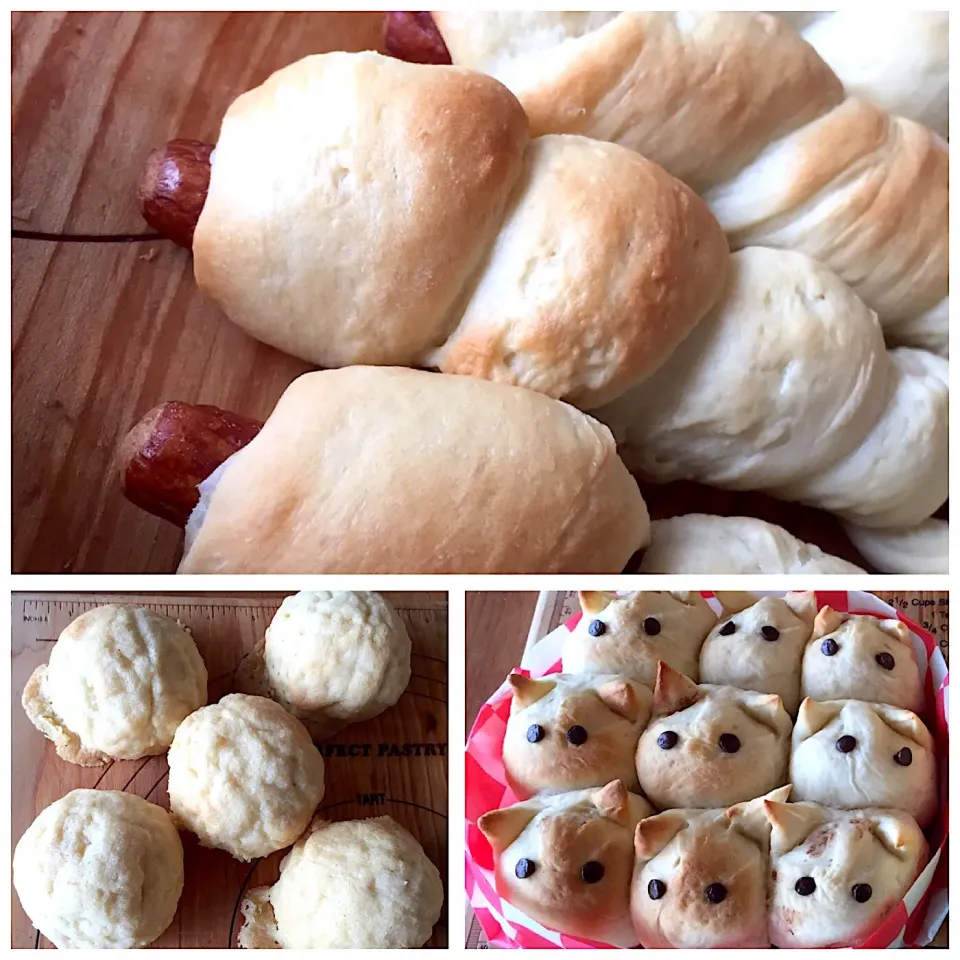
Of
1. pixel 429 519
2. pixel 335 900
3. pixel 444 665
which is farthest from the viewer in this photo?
pixel 444 665

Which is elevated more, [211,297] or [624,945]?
[211,297]

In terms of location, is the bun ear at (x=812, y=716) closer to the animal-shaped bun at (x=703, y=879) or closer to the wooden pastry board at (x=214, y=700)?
the animal-shaped bun at (x=703, y=879)

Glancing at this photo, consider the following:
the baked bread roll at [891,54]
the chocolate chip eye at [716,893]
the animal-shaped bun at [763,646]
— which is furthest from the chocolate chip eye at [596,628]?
the baked bread roll at [891,54]

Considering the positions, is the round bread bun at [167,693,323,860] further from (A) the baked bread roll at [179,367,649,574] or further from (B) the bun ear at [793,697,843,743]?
(B) the bun ear at [793,697,843,743]

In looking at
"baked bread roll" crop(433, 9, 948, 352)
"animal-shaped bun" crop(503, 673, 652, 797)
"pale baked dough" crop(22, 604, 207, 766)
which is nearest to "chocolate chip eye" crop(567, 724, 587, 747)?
"animal-shaped bun" crop(503, 673, 652, 797)

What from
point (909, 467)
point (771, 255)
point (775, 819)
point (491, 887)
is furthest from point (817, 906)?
point (771, 255)

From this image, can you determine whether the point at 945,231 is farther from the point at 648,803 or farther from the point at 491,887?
the point at 491,887

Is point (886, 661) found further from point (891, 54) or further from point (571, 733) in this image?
point (891, 54)
